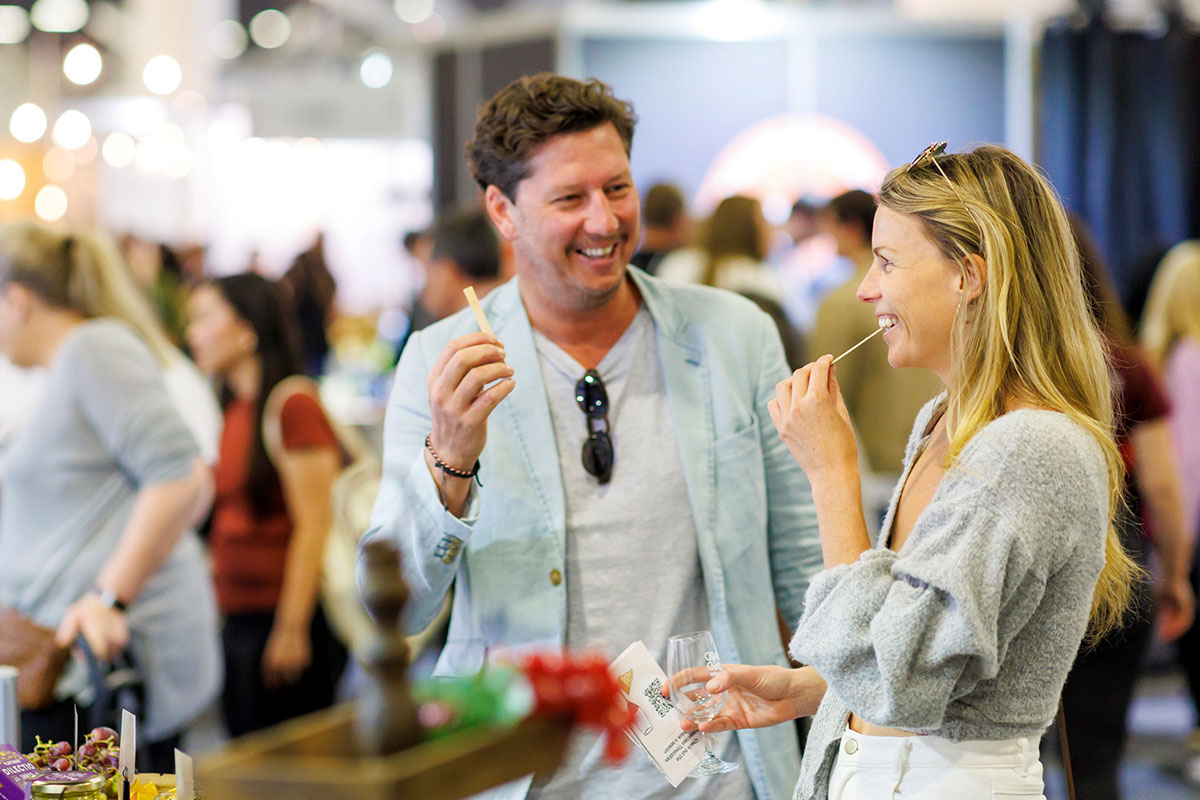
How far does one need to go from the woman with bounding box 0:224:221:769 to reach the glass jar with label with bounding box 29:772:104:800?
Result: 1.23m

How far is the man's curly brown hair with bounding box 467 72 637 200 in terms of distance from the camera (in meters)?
1.98

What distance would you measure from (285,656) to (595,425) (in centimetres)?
226

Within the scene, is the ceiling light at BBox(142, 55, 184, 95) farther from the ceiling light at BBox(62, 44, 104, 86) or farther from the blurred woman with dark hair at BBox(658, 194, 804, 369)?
the blurred woman with dark hair at BBox(658, 194, 804, 369)

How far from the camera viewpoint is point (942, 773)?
1.44 metres

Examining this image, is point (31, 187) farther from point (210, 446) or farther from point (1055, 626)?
point (1055, 626)

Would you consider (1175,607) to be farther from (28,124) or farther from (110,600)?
(28,124)

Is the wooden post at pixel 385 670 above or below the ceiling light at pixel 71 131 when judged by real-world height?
below

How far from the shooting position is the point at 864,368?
177 inches

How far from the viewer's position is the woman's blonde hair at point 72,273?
305 cm

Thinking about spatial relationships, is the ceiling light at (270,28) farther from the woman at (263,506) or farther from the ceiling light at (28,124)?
the woman at (263,506)

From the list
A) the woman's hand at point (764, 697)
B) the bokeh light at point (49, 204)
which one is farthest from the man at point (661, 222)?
the bokeh light at point (49, 204)

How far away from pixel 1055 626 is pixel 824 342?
3.17m

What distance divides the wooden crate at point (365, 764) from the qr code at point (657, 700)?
75cm

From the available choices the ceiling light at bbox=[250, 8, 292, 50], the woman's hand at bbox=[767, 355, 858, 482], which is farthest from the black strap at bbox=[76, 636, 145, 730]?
the ceiling light at bbox=[250, 8, 292, 50]
